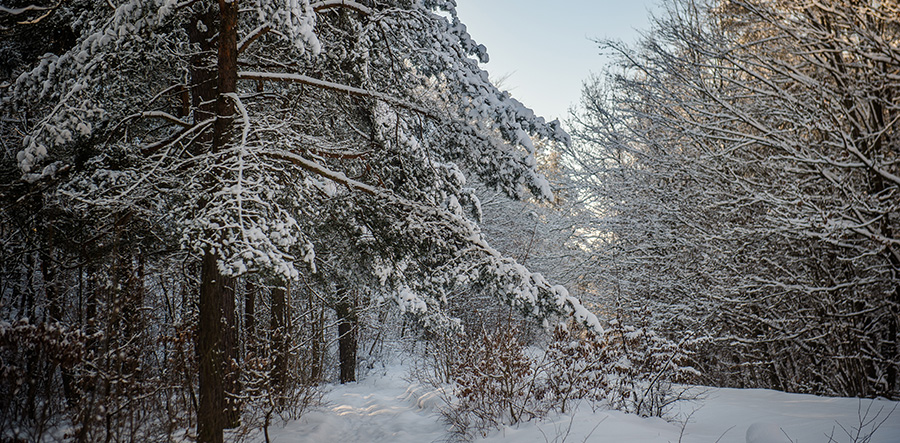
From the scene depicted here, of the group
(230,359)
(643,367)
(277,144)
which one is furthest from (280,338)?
(643,367)

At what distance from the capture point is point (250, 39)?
4.66 meters

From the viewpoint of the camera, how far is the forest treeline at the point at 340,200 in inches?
148

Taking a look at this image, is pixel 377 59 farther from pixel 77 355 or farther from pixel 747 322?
pixel 747 322

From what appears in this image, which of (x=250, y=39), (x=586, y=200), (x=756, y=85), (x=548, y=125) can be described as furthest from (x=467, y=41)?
(x=586, y=200)

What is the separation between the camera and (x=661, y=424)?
496cm

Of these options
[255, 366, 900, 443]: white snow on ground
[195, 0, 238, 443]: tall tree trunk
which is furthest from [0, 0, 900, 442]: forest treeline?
[255, 366, 900, 443]: white snow on ground

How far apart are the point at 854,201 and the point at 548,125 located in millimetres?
4967

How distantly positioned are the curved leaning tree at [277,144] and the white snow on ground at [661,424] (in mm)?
1206

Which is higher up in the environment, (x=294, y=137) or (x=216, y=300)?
(x=294, y=137)

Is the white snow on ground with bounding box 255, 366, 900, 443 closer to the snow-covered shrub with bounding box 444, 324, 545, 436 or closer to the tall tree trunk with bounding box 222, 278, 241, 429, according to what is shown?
the snow-covered shrub with bounding box 444, 324, 545, 436

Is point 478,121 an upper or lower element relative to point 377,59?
lower

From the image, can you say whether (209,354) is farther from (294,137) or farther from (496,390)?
(496,390)

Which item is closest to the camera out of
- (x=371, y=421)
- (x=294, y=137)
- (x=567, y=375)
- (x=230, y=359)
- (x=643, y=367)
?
(x=294, y=137)

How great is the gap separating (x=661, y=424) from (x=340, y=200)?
4587mm
